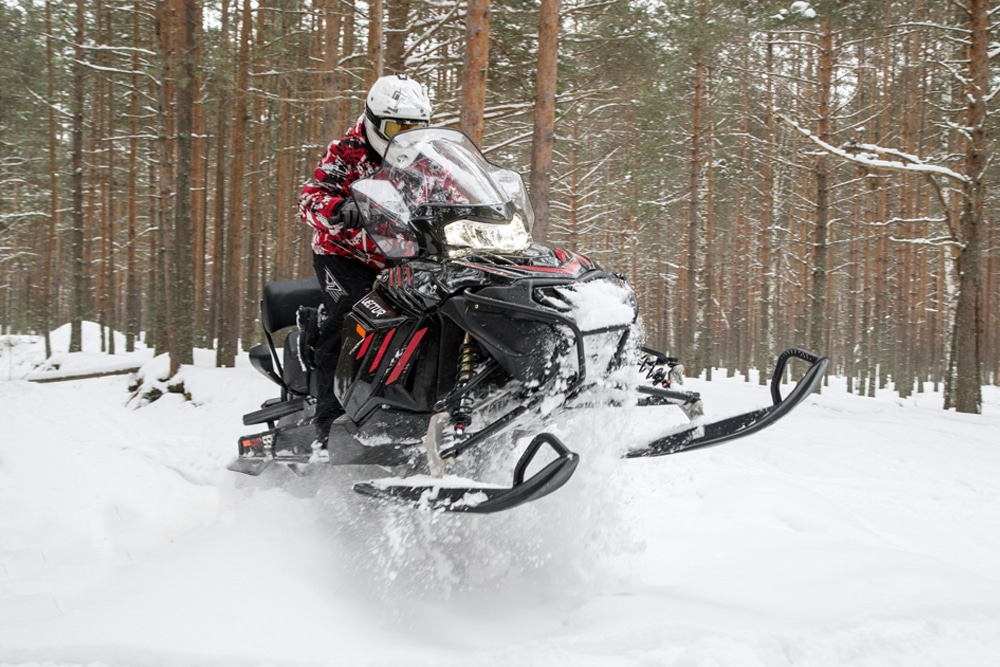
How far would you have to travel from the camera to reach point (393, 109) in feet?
11.6

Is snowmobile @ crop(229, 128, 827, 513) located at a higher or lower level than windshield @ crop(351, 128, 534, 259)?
lower

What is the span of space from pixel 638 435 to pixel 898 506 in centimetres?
286

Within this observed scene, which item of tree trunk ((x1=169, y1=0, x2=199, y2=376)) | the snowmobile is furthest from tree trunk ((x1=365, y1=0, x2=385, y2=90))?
the snowmobile

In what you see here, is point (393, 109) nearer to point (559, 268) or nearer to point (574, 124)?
point (559, 268)

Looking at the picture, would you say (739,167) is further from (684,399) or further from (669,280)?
(684,399)

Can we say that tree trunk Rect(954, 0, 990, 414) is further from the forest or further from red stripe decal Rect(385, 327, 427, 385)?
red stripe decal Rect(385, 327, 427, 385)

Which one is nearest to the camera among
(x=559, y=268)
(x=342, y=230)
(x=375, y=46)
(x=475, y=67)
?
(x=559, y=268)

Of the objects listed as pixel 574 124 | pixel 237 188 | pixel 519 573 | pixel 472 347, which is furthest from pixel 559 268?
pixel 574 124

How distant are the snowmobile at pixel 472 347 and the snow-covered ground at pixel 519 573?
31 centimetres

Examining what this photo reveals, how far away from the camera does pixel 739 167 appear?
899 inches

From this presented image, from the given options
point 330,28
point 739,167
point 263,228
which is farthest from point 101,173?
point 739,167

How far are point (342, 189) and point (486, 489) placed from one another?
2065 mm

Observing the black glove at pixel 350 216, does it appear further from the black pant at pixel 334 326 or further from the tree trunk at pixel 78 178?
the tree trunk at pixel 78 178

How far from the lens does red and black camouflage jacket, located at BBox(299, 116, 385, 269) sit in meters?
3.79
